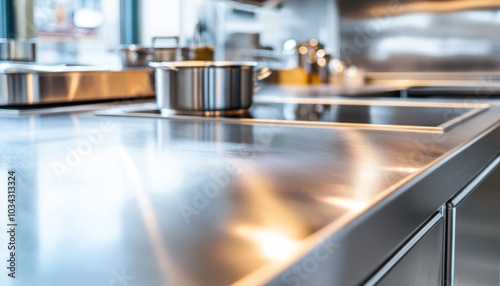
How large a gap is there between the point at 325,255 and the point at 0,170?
332 millimetres

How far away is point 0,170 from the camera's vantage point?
536mm

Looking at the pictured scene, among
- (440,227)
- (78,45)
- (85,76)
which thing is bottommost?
(440,227)

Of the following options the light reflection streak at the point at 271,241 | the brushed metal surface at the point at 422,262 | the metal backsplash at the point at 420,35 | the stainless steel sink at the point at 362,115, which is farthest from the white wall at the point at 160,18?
the light reflection streak at the point at 271,241

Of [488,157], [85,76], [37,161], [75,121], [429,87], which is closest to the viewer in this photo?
[37,161]

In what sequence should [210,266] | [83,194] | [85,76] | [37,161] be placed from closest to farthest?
[210,266] < [83,194] < [37,161] < [85,76]

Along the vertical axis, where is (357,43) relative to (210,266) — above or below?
above

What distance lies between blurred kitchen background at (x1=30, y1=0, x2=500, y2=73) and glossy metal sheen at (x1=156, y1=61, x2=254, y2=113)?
1.57m

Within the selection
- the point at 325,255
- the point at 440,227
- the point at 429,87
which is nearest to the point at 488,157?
the point at 440,227

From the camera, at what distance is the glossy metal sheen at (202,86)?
1041 millimetres

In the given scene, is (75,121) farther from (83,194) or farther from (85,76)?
(83,194)

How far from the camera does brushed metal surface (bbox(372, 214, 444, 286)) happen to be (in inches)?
18.4

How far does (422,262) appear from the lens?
547mm

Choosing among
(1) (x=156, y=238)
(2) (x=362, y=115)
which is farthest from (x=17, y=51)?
(1) (x=156, y=238)

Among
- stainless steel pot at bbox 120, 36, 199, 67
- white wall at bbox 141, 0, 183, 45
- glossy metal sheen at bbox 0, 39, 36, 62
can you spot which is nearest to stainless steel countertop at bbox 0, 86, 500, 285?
stainless steel pot at bbox 120, 36, 199, 67
